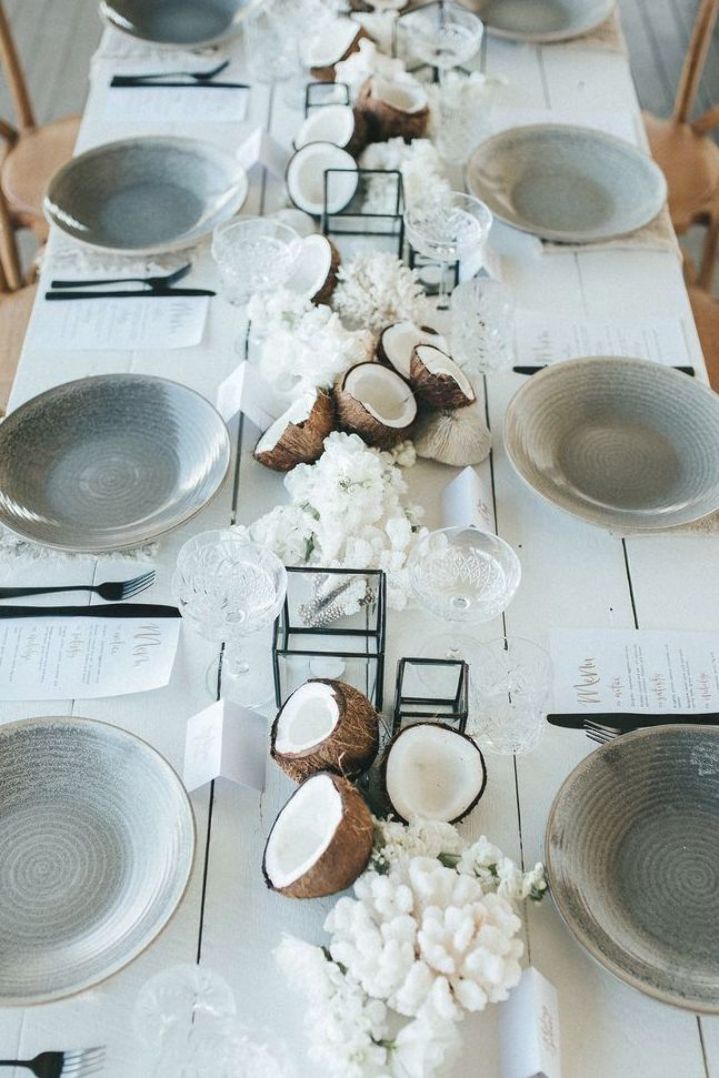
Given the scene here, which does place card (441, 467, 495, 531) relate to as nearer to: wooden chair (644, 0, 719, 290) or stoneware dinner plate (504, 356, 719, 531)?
stoneware dinner plate (504, 356, 719, 531)

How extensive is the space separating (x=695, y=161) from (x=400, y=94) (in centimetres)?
90

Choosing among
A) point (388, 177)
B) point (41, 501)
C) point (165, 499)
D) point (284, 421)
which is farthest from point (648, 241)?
point (41, 501)

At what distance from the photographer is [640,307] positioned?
5.96 ft

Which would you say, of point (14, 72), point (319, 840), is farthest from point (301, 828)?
point (14, 72)

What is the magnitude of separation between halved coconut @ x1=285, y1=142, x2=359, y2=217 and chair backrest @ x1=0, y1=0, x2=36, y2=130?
3.30 feet

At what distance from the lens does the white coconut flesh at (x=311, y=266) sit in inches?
65.6

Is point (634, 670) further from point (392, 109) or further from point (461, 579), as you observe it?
point (392, 109)

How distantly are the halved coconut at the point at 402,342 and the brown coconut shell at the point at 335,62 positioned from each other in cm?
80

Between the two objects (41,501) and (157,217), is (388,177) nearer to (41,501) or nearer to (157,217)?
(157,217)

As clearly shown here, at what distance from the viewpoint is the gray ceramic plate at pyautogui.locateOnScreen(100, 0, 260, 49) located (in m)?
2.28

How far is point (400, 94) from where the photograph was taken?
6.58ft

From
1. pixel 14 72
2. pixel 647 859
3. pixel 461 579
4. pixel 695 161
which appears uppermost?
pixel 14 72

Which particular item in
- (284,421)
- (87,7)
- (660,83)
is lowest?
(660,83)

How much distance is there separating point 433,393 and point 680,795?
60 cm
